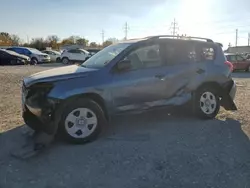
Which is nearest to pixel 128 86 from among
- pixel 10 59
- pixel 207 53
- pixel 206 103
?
pixel 206 103

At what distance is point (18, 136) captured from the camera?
5289 millimetres

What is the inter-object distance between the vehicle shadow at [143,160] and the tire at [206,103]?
18.2 inches

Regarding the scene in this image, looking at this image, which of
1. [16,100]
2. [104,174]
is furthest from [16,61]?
[104,174]

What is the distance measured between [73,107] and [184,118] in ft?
8.57

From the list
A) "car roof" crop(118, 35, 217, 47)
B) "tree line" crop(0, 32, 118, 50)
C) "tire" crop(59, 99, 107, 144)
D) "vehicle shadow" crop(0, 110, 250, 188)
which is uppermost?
"tree line" crop(0, 32, 118, 50)

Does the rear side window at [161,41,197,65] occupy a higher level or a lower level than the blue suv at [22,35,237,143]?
higher

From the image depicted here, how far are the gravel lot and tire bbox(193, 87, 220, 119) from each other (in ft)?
Result: 0.66

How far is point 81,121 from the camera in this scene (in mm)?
4852

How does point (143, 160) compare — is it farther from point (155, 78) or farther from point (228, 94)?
point (228, 94)

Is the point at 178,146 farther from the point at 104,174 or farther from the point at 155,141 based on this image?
the point at 104,174

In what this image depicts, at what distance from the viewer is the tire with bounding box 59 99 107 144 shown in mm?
4758

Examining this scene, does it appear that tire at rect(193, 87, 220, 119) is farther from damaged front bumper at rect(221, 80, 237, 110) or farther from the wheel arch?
the wheel arch

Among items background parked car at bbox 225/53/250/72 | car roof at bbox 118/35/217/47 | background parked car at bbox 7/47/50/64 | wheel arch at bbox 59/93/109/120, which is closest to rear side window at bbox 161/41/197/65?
car roof at bbox 118/35/217/47

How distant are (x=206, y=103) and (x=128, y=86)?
6.38ft
